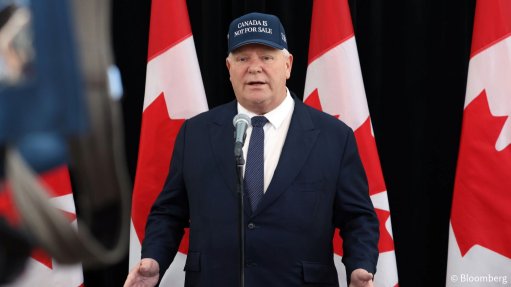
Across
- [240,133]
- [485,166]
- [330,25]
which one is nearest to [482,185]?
[485,166]

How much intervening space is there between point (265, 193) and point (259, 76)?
17.2 inches

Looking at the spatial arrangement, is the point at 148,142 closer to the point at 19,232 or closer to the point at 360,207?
the point at 360,207

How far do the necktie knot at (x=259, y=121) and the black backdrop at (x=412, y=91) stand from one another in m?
0.88

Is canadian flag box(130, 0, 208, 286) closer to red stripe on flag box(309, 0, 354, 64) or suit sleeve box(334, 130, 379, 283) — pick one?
red stripe on flag box(309, 0, 354, 64)

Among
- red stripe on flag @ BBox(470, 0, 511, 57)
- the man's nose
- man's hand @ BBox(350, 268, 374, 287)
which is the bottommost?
man's hand @ BBox(350, 268, 374, 287)

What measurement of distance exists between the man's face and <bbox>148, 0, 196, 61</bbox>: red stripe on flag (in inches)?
22.6

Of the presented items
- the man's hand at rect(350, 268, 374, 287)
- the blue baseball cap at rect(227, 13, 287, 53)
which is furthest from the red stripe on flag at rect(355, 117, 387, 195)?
the man's hand at rect(350, 268, 374, 287)

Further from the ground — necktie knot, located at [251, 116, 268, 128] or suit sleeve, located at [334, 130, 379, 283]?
necktie knot, located at [251, 116, 268, 128]

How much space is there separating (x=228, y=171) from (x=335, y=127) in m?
0.42

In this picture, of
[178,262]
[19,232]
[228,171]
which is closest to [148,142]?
[178,262]

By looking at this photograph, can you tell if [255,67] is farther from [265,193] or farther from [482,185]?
[482,185]

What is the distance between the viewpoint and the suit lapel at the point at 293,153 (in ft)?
7.83

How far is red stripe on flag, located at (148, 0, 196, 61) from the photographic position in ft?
10.3

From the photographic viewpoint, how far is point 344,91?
10.0 feet
